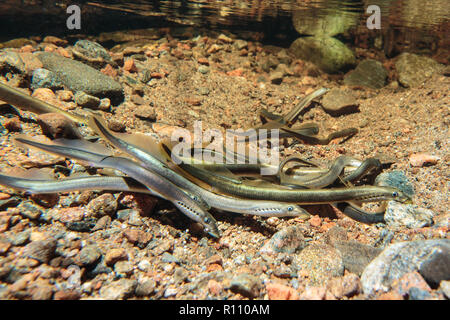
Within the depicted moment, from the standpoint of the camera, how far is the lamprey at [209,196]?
250 cm

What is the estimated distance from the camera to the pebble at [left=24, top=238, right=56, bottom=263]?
5.89ft

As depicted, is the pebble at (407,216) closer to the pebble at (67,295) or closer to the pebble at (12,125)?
the pebble at (67,295)

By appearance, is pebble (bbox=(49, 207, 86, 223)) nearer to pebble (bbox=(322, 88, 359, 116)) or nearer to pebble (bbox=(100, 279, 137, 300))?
pebble (bbox=(100, 279, 137, 300))

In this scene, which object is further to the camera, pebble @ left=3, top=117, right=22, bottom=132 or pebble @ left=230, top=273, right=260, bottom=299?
pebble @ left=3, top=117, right=22, bottom=132

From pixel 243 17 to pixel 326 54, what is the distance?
3461 mm

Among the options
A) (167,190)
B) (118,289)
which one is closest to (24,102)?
(167,190)

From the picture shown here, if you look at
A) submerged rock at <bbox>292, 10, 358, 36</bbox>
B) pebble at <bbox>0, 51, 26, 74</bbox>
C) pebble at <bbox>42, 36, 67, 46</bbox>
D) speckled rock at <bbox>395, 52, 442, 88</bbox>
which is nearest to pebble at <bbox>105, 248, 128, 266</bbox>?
pebble at <bbox>0, 51, 26, 74</bbox>

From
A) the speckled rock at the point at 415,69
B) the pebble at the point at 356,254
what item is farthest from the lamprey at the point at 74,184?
the speckled rock at the point at 415,69

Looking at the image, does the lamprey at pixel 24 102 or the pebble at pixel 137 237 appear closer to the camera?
the pebble at pixel 137 237

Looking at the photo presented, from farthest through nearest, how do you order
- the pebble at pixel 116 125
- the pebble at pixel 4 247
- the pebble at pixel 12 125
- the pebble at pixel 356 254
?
the pebble at pixel 116 125
the pebble at pixel 12 125
the pebble at pixel 356 254
the pebble at pixel 4 247

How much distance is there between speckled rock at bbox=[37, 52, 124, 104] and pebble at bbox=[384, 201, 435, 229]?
200 inches

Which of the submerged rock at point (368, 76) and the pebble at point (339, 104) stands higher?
the submerged rock at point (368, 76)

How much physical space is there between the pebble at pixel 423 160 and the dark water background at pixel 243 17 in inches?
244

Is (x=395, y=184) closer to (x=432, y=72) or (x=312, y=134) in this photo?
(x=312, y=134)
